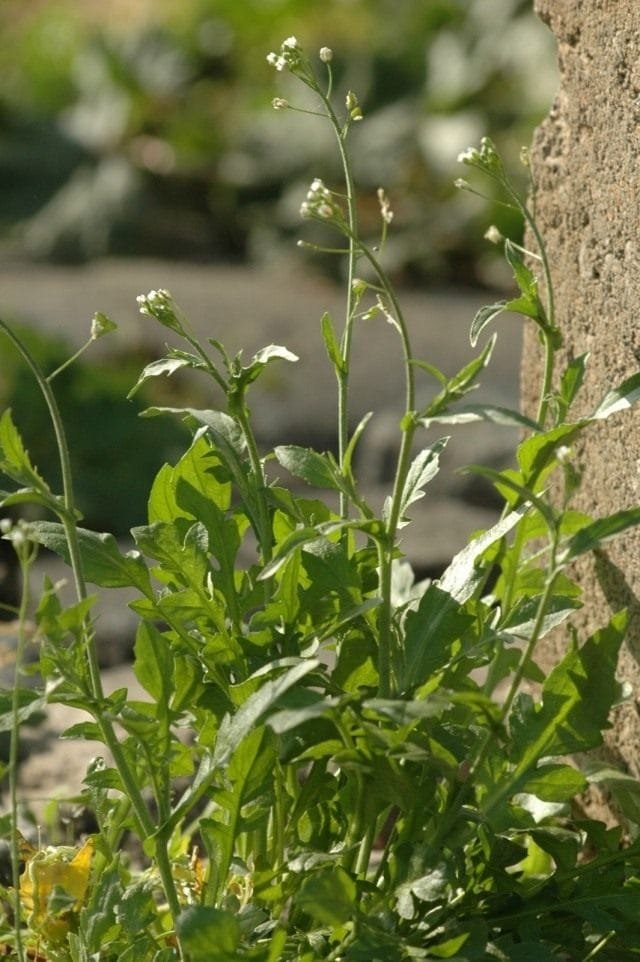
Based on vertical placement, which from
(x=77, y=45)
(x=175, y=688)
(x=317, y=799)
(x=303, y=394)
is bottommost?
(x=303, y=394)

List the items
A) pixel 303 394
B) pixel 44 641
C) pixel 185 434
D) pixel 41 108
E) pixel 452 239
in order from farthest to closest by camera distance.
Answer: pixel 41 108
pixel 452 239
pixel 303 394
pixel 185 434
pixel 44 641

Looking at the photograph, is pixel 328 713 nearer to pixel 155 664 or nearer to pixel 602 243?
pixel 155 664

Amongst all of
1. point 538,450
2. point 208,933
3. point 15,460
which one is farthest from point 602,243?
point 208,933

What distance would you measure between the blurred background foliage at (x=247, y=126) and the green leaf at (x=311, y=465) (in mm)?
5111

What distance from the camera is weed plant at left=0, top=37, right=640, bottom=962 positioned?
51.1 inches

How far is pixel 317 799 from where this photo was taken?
1.49 m

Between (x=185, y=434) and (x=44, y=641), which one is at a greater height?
(x=44, y=641)

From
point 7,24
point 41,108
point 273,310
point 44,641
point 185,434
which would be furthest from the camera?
point 7,24

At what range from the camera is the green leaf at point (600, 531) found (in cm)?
123

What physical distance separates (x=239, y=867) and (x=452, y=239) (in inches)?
216

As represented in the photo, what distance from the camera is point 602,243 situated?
1.74 metres

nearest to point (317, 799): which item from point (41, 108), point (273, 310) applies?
point (273, 310)

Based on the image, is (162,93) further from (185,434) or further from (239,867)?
(239,867)

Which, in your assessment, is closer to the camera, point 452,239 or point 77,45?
point 452,239
